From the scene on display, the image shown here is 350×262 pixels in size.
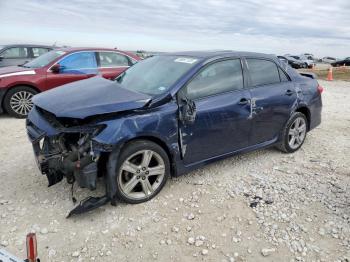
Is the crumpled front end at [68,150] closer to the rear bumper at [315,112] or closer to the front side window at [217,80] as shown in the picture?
the front side window at [217,80]

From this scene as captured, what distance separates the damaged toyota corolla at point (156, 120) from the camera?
10.9 ft

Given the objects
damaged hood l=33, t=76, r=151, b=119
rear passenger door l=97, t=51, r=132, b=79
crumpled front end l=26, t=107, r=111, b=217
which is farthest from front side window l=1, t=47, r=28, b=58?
crumpled front end l=26, t=107, r=111, b=217

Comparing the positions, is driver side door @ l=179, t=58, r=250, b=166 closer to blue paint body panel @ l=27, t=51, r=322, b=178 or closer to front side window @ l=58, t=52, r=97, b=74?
blue paint body panel @ l=27, t=51, r=322, b=178

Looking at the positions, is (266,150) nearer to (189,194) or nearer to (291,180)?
(291,180)

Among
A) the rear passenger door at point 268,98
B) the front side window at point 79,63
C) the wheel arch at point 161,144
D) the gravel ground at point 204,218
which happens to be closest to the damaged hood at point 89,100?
the wheel arch at point 161,144

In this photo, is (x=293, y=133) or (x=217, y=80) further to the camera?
(x=293, y=133)

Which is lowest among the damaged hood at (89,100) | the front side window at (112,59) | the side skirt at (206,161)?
the side skirt at (206,161)

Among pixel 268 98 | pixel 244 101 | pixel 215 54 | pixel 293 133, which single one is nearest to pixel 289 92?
pixel 268 98

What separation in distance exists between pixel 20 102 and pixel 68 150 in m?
4.49

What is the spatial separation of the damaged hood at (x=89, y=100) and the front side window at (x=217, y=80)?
62 centimetres

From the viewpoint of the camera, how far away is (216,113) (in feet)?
13.2

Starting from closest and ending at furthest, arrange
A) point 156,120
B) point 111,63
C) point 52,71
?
1. point 156,120
2. point 52,71
3. point 111,63

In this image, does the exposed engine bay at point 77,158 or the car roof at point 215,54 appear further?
the car roof at point 215,54

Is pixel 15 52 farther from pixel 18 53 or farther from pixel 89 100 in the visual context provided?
pixel 89 100
